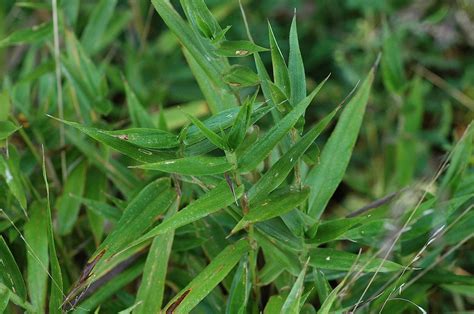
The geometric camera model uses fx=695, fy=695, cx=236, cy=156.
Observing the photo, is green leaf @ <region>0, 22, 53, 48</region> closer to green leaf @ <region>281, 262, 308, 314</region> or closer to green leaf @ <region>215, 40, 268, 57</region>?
green leaf @ <region>215, 40, 268, 57</region>

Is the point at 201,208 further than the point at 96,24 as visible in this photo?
No

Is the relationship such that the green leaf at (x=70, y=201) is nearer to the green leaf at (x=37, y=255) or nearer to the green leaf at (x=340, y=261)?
the green leaf at (x=37, y=255)

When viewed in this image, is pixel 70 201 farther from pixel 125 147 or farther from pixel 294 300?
pixel 294 300

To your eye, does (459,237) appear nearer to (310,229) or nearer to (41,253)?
(310,229)

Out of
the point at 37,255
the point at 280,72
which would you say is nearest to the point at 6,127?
the point at 37,255

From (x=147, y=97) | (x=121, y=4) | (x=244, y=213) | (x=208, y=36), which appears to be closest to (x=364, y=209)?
(x=244, y=213)

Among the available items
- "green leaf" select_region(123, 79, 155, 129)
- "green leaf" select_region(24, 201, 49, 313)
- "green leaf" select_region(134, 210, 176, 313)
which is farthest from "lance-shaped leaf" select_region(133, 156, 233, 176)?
"green leaf" select_region(123, 79, 155, 129)

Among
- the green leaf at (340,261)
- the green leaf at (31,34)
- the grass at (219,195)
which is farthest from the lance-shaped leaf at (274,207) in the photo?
the green leaf at (31,34)
